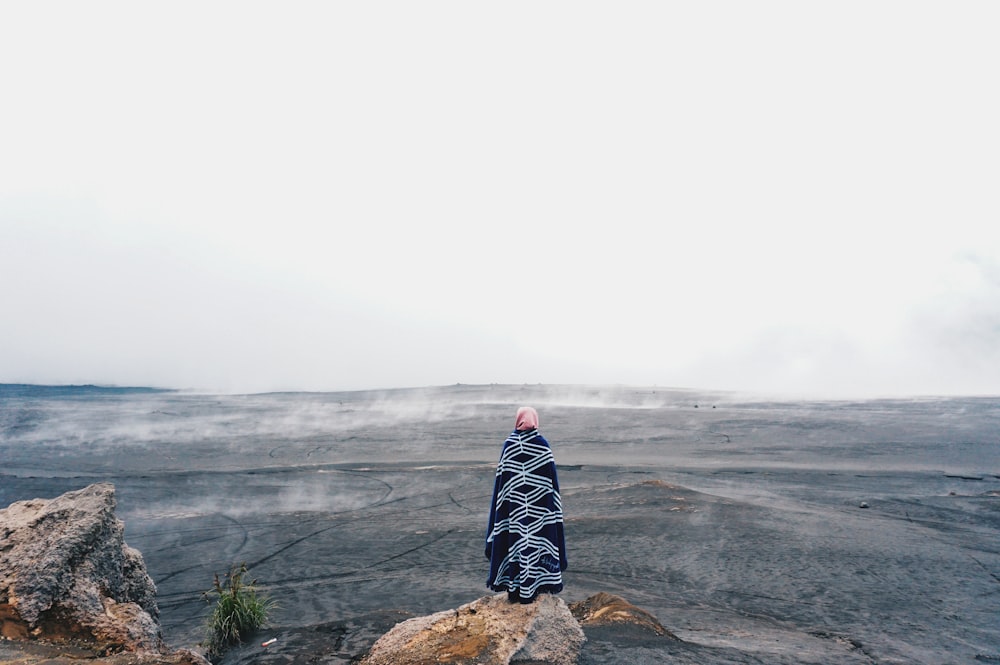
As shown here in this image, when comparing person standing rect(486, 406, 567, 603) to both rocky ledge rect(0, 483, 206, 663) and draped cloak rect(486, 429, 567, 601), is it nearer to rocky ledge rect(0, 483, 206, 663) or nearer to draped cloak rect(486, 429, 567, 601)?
draped cloak rect(486, 429, 567, 601)

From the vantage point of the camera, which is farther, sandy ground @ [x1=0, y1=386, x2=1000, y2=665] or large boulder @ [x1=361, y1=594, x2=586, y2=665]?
sandy ground @ [x1=0, y1=386, x2=1000, y2=665]

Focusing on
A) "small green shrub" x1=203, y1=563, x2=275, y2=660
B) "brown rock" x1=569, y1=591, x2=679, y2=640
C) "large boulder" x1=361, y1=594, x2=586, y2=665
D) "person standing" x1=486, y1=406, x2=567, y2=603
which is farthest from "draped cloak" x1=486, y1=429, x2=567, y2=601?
"small green shrub" x1=203, y1=563, x2=275, y2=660

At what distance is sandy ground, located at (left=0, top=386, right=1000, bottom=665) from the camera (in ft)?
30.8

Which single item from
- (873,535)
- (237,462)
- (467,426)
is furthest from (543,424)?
(873,535)

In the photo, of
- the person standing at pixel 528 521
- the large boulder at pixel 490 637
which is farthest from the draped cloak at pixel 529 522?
the large boulder at pixel 490 637

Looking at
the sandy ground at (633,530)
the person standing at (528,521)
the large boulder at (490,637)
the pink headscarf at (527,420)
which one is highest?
the pink headscarf at (527,420)

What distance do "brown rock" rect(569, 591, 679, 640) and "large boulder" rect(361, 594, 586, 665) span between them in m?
1.14

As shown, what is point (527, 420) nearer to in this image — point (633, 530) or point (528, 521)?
point (528, 521)

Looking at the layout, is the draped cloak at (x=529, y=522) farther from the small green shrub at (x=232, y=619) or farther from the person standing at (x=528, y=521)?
the small green shrub at (x=232, y=619)

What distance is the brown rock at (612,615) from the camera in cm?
773

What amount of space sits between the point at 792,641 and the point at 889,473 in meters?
17.5

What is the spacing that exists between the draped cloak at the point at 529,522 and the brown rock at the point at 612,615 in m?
1.36

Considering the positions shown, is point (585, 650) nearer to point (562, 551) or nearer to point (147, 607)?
point (562, 551)

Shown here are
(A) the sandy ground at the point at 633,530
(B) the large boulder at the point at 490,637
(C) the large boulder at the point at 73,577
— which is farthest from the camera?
(A) the sandy ground at the point at 633,530
